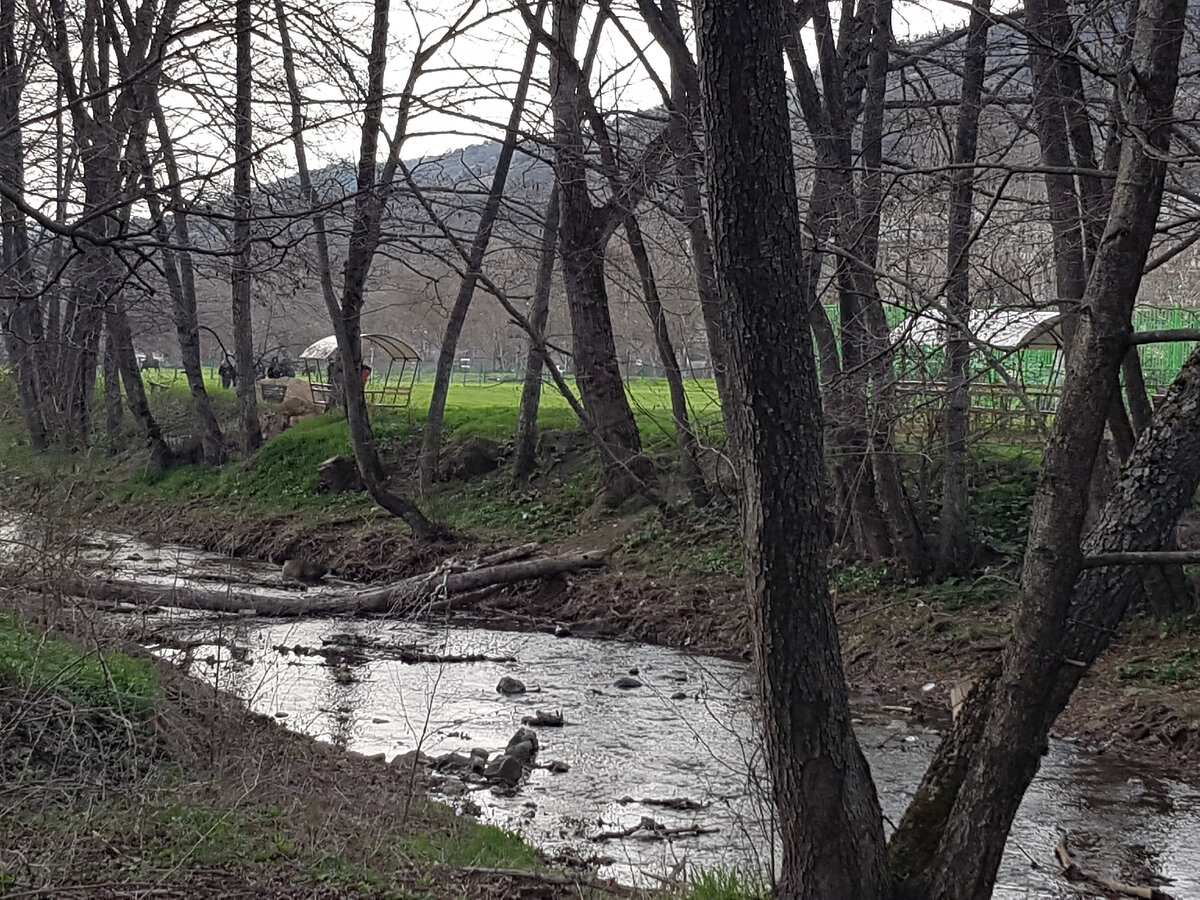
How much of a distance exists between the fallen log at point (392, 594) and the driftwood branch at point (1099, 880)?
390 inches

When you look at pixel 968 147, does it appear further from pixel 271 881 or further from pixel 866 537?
pixel 271 881

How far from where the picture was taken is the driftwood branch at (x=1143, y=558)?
15.3 feet

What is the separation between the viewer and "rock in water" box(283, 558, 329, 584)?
20781 millimetres

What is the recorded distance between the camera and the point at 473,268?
16578mm

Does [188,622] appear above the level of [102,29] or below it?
A: below

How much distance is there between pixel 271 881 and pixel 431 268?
17337 millimetres

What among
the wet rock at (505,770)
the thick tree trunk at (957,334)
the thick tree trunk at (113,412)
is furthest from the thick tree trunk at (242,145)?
the thick tree trunk at (113,412)

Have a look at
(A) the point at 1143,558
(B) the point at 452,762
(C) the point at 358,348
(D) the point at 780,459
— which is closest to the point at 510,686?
(B) the point at 452,762

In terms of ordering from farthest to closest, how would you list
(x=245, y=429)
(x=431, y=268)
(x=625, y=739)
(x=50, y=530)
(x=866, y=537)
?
(x=245, y=429), (x=431, y=268), (x=866, y=537), (x=625, y=739), (x=50, y=530)

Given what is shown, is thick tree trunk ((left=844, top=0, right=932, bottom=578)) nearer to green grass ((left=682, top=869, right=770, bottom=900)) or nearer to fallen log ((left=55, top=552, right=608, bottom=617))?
green grass ((left=682, top=869, right=770, bottom=900))

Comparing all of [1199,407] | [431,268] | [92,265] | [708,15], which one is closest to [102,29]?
[92,265]

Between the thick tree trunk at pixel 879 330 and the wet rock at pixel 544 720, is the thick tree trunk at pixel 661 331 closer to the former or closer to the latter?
the thick tree trunk at pixel 879 330

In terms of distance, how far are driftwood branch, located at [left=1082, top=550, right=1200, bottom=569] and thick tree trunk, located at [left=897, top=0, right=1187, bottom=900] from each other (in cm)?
8

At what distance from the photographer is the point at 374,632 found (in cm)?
1655
